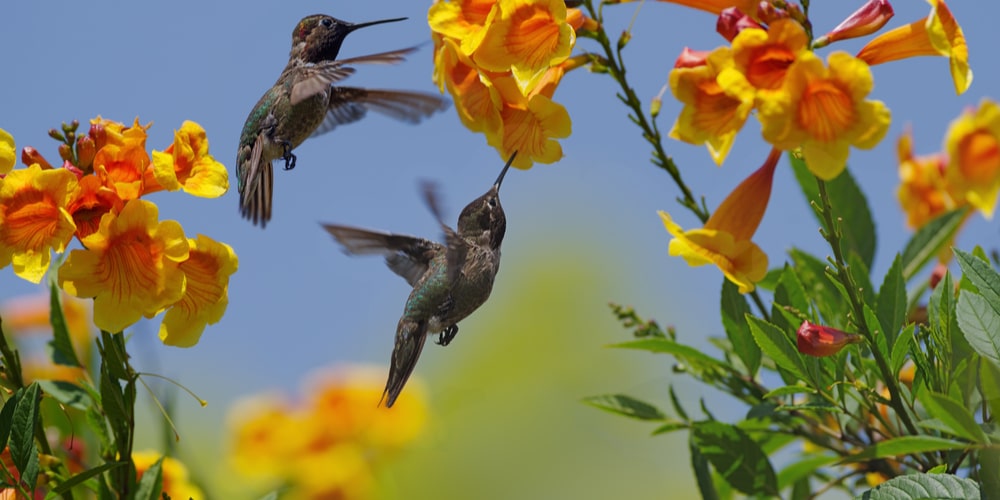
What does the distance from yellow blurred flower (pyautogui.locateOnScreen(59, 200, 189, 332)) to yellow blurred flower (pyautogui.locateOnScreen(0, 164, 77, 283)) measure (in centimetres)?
7

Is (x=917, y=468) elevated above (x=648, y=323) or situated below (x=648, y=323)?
below

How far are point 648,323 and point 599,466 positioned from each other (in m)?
15.4

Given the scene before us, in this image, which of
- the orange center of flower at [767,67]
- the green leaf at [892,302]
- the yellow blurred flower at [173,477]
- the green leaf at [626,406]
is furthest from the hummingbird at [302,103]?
the green leaf at [892,302]

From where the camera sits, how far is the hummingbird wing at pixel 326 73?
3.16 m

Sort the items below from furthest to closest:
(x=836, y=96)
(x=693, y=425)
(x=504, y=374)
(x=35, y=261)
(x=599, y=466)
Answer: (x=504, y=374)
(x=599, y=466)
(x=693, y=425)
(x=35, y=261)
(x=836, y=96)

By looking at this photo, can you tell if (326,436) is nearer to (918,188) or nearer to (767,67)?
(918,188)

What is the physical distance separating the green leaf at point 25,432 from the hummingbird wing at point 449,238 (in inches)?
44.2

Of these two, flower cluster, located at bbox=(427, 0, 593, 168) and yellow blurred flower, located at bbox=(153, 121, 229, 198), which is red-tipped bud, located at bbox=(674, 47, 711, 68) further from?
yellow blurred flower, located at bbox=(153, 121, 229, 198)

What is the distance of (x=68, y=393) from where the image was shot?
9.87 ft

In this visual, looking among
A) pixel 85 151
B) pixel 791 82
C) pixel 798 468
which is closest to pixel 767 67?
pixel 791 82

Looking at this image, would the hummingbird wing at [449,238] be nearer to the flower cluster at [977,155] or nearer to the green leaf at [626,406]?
the green leaf at [626,406]

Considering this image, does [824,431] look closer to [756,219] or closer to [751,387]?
[751,387]

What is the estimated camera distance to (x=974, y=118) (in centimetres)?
290

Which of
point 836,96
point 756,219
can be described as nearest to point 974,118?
point 756,219
